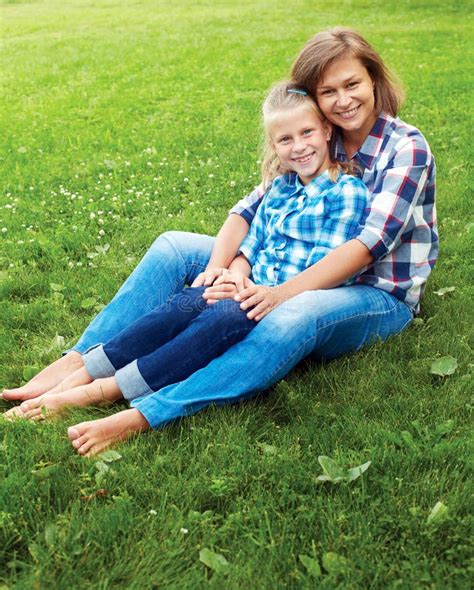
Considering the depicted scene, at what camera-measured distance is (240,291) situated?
343 cm

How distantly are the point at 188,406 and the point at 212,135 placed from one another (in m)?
5.34

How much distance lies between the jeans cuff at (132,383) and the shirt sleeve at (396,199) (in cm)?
113

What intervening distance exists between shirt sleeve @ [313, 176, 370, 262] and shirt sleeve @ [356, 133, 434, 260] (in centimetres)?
8

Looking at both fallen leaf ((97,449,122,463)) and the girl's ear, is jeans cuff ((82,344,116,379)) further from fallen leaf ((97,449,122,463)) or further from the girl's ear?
the girl's ear

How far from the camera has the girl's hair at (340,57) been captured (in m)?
3.58

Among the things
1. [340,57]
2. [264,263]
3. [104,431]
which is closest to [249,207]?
[264,263]

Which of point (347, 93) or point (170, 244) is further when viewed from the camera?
point (170, 244)

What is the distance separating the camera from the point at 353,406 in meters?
3.21

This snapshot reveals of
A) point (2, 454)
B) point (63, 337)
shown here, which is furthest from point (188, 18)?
point (2, 454)

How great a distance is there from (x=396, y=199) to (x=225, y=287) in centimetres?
85

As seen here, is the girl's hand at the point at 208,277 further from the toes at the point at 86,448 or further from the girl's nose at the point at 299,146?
the toes at the point at 86,448

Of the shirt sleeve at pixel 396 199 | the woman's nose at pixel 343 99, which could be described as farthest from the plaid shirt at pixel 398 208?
the woman's nose at pixel 343 99

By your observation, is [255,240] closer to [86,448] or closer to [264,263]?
[264,263]

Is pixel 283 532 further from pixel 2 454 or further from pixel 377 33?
pixel 377 33
